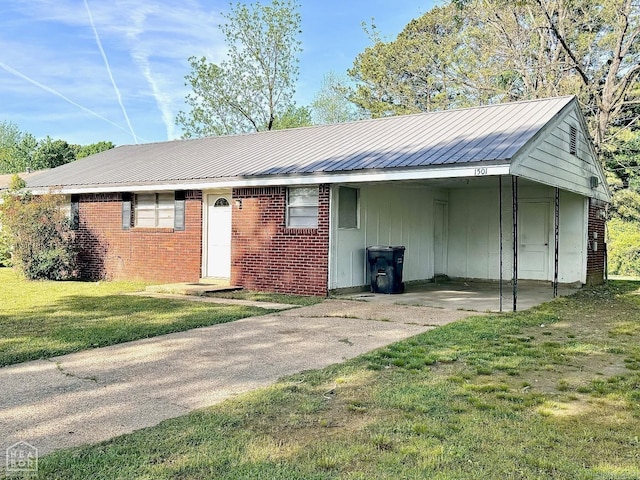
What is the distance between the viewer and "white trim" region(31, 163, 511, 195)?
31.1ft

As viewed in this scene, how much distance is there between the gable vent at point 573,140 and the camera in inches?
524

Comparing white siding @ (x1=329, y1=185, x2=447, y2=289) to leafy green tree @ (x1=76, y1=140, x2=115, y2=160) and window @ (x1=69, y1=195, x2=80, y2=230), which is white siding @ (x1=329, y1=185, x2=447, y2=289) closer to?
window @ (x1=69, y1=195, x2=80, y2=230)

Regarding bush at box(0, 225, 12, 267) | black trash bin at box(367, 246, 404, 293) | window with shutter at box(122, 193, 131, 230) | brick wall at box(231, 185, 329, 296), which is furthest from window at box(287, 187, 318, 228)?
bush at box(0, 225, 12, 267)

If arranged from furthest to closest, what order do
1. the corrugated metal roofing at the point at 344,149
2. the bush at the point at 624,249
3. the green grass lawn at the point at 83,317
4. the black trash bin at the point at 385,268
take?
the bush at the point at 624,249
the black trash bin at the point at 385,268
the corrugated metal roofing at the point at 344,149
the green grass lawn at the point at 83,317

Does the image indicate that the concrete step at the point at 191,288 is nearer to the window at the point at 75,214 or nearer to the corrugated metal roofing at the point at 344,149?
the corrugated metal roofing at the point at 344,149

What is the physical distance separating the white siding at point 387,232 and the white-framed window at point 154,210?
482 cm

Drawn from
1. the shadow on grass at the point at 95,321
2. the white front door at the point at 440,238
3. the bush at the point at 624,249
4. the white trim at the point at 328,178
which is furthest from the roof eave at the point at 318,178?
the bush at the point at 624,249

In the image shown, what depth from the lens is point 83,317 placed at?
8.44 m

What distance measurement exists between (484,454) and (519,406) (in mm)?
1110

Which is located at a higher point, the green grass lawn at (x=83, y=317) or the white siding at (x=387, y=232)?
the white siding at (x=387, y=232)

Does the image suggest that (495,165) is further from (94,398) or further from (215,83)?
(215,83)

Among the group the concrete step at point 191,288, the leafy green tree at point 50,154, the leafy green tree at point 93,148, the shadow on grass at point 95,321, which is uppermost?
the leafy green tree at point 93,148

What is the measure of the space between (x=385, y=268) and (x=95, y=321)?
20.2 ft

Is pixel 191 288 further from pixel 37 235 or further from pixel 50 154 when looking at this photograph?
pixel 50 154
